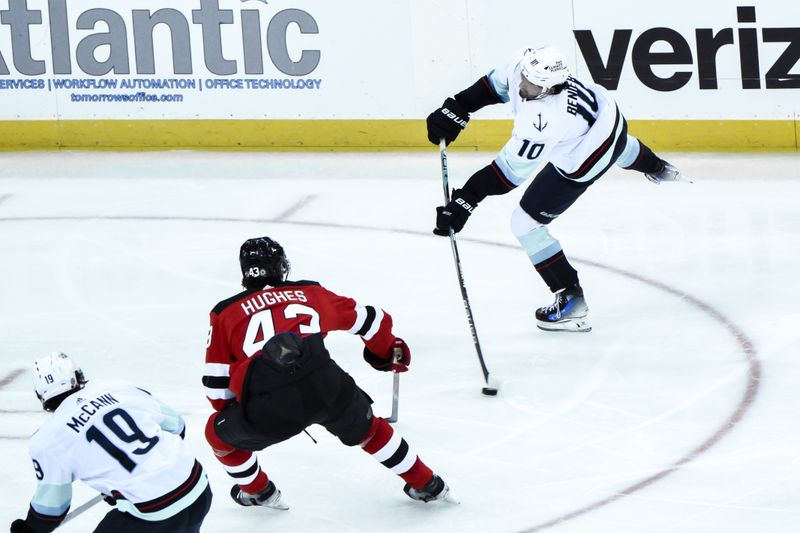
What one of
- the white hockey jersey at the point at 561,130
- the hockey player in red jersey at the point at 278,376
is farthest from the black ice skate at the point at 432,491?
the white hockey jersey at the point at 561,130

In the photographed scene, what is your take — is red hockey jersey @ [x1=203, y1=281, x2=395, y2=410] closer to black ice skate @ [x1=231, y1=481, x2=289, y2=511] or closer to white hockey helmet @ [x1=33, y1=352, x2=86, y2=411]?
black ice skate @ [x1=231, y1=481, x2=289, y2=511]

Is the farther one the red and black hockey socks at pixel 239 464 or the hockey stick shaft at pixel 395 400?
the hockey stick shaft at pixel 395 400

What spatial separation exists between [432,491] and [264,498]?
51cm

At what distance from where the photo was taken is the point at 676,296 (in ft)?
21.1

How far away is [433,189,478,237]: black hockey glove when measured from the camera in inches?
216

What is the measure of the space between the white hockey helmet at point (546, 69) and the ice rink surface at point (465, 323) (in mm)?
1097

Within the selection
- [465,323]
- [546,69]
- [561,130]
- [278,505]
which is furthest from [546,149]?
[278,505]

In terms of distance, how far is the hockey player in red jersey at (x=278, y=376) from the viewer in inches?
157

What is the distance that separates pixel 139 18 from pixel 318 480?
5369 mm

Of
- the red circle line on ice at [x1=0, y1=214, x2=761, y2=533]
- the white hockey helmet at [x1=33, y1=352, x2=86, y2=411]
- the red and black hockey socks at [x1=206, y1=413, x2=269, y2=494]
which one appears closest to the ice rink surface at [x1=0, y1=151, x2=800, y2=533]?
the red circle line on ice at [x1=0, y1=214, x2=761, y2=533]

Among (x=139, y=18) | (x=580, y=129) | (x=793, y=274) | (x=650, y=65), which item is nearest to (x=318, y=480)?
(x=580, y=129)

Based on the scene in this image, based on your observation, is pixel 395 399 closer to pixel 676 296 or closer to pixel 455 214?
pixel 455 214

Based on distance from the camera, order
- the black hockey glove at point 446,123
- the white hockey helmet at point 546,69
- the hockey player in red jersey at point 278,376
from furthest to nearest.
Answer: the black hockey glove at point 446,123, the white hockey helmet at point 546,69, the hockey player in red jersey at point 278,376

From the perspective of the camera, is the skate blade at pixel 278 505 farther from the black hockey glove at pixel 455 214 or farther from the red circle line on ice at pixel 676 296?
the black hockey glove at pixel 455 214
